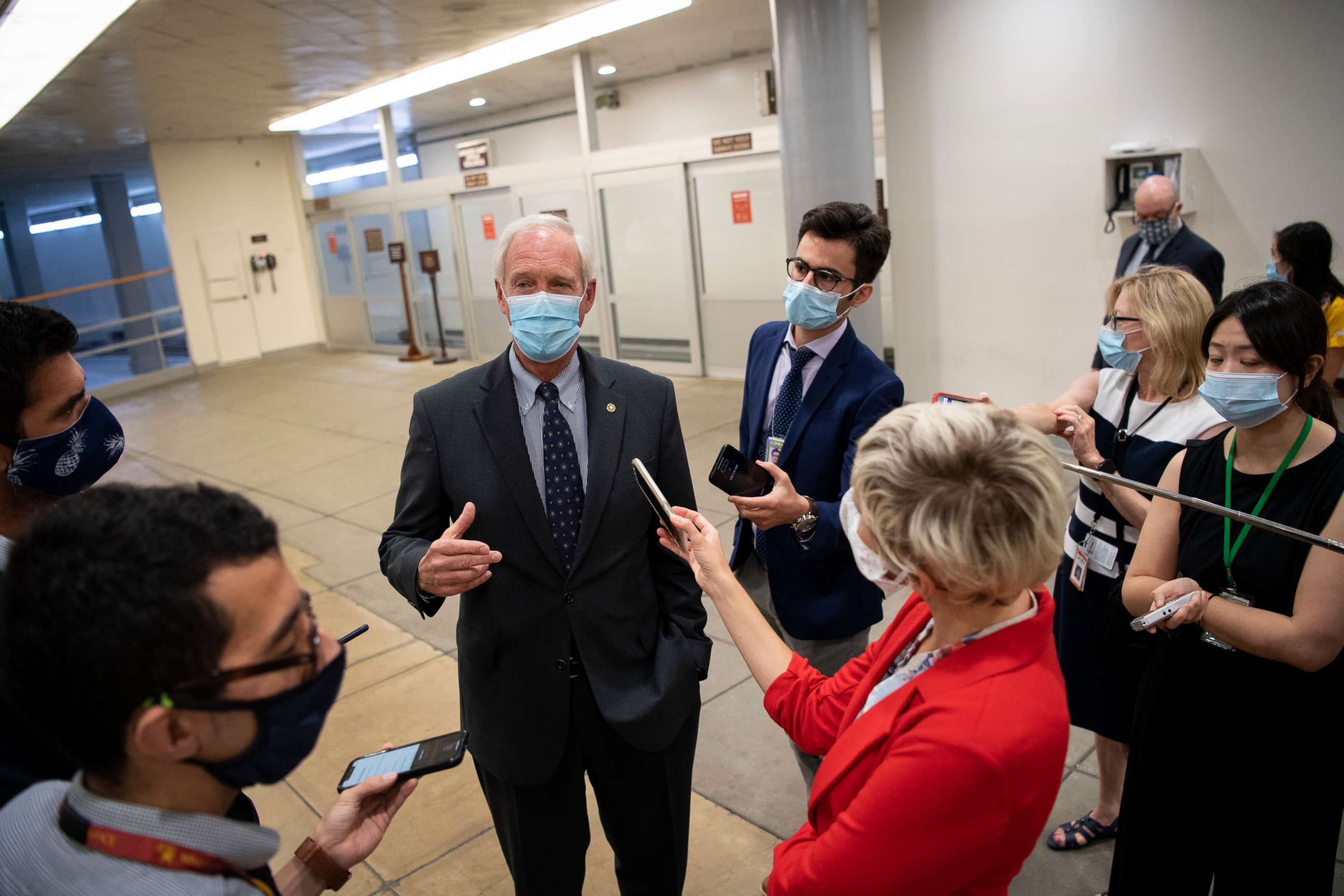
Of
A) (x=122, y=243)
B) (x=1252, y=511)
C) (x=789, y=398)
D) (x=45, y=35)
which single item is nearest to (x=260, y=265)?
(x=122, y=243)

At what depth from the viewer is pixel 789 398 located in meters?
2.53

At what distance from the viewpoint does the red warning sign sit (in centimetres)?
905

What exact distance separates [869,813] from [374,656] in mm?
3700

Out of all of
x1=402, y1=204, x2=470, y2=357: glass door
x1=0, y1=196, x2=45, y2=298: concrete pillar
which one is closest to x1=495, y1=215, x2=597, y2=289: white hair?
x1=402, y1=204, x2=470, y2=357: glass door

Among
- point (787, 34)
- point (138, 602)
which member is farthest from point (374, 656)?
point (787, 34)

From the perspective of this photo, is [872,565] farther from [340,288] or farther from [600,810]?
[340,288]

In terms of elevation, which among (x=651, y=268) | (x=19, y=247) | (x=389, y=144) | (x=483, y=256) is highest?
(x=389, y=144)

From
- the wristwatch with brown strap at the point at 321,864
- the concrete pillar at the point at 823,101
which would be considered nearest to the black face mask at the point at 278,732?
the wristwatch with brown strap at the point at 321,864

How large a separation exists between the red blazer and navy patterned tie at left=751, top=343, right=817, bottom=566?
1.20m

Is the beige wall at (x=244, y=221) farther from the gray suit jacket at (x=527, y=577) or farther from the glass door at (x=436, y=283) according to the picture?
the gray suit jacket at (x=527, y=577)

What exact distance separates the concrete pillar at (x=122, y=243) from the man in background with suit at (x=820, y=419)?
16.2 metres

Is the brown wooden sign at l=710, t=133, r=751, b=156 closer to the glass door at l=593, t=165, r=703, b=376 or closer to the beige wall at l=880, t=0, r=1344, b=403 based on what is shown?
the glass door at l=593, t=165, r=703, b=376

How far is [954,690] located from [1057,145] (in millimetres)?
5601

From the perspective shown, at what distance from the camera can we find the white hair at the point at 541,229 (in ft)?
6.86
